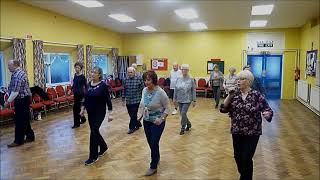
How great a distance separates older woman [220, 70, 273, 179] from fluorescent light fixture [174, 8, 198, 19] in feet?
16.1

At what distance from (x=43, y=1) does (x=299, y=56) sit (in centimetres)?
921

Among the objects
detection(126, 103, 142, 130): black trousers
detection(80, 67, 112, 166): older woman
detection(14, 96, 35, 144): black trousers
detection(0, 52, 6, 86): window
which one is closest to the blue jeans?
detection(126, 103, 142, 130): black trousers

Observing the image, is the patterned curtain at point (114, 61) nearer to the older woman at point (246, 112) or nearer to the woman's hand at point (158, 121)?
the woman's hand at point (158, 121)

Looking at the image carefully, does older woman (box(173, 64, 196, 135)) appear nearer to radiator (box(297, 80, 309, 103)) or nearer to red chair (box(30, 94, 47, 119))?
red chair (box(30, 94, 47, 119))

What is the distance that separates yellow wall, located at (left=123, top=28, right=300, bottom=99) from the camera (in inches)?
450

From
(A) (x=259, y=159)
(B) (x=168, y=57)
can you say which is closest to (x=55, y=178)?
(A) (x=259, y=159)

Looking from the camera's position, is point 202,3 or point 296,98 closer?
point 202,3

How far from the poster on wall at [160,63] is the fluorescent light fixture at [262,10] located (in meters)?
5.25

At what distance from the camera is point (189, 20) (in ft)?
30.3

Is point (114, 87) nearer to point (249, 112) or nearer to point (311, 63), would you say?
point (311, 63)

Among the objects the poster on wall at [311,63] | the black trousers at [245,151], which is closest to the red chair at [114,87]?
the poster on wall at [311,63]

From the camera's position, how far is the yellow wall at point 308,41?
28.0 ft

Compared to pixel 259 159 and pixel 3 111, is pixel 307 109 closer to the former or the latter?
pixel 259 159

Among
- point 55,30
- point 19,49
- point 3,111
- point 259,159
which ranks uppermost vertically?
point 55,30
